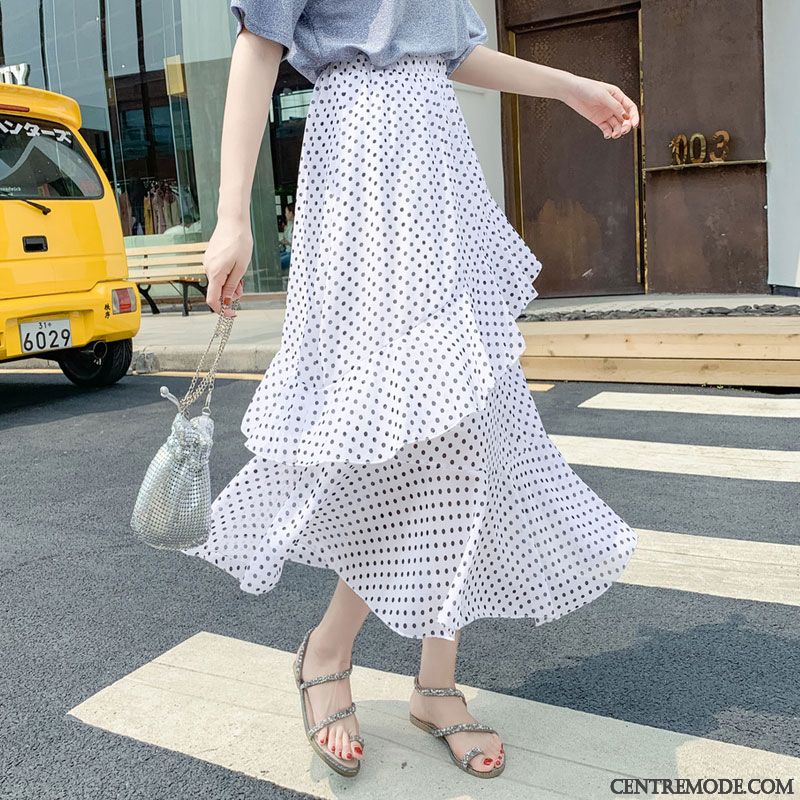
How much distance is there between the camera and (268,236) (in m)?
11.4

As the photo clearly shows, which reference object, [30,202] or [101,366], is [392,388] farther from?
[101,366]

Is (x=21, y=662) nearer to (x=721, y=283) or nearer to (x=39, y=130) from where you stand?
(x=39, y=130)

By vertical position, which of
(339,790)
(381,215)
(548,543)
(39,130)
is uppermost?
(39,130)

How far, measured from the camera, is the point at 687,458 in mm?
3910

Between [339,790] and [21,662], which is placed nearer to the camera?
[339,790]

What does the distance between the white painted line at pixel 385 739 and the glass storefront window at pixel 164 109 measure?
9.33 meters

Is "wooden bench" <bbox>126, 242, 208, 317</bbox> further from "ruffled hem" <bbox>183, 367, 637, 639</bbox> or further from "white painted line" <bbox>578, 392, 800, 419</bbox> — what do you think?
"ruffled hem" <bbox>183, 367, 637, 639</bbox>

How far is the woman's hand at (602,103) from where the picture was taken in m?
1.96

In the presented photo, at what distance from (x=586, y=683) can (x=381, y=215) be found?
3.71ft

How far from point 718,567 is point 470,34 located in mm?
1655

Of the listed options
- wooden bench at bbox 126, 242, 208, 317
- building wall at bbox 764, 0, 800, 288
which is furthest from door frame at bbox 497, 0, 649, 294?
wooden bench at bbox 126, 242, 208, 317

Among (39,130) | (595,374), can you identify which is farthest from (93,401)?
(595,374)

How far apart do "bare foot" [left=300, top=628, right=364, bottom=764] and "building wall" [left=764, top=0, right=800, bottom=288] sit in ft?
20.7
